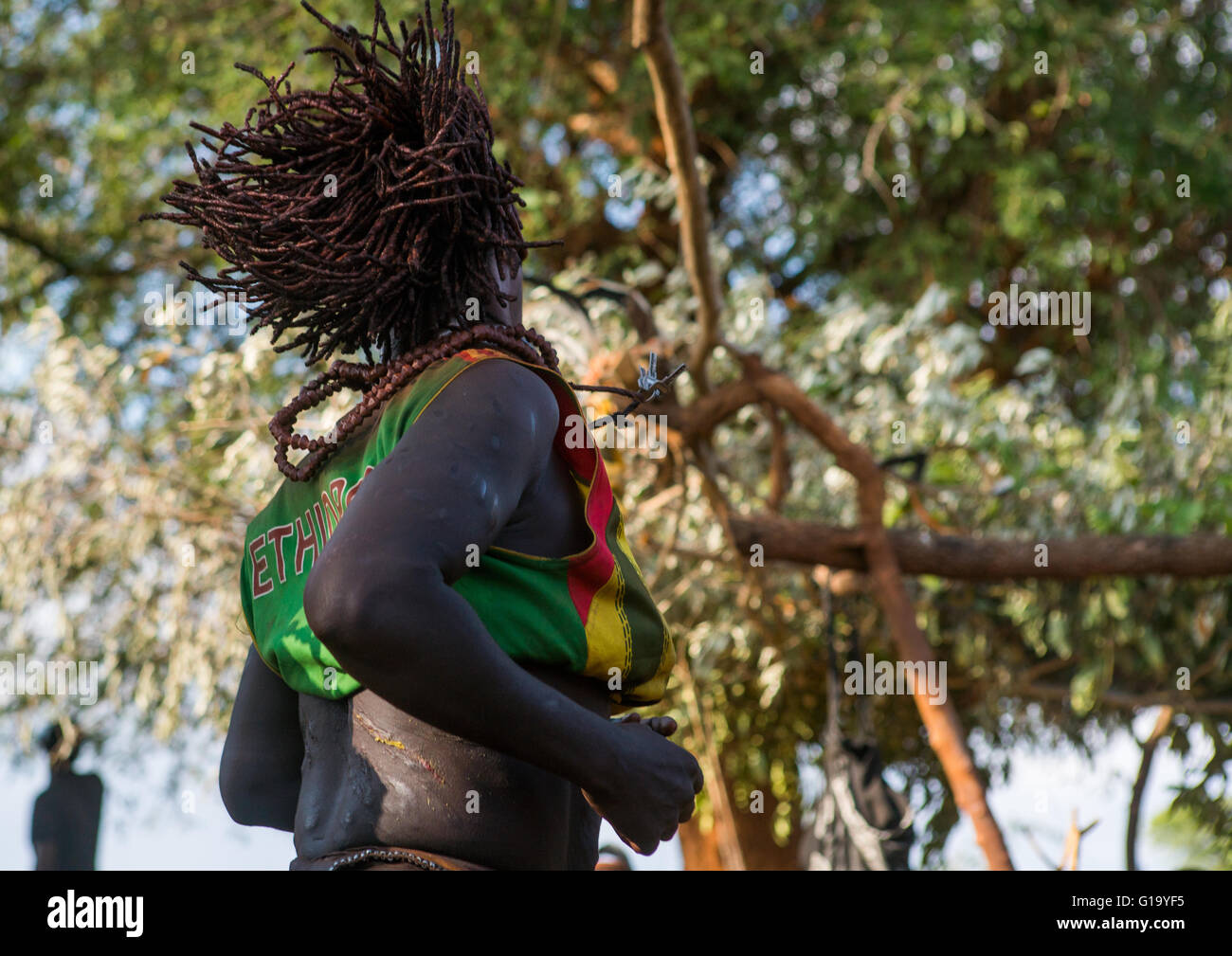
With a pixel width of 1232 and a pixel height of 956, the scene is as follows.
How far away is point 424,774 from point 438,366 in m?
0.45

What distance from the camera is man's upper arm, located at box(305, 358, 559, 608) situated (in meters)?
1.25

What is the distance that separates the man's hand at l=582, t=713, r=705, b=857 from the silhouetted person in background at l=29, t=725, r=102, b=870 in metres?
4.51

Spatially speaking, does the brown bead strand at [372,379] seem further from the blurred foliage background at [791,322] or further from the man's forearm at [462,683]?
the blurred foliage background at [791,322]

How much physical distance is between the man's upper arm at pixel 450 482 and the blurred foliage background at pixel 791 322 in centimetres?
282

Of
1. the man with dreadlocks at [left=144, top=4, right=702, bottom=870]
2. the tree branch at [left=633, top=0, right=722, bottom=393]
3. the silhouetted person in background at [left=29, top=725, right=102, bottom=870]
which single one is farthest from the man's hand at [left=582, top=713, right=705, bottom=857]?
the silhouetted person in background at [left=29, top=725, right=102, bottom=870]

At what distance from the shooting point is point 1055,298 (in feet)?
25.5

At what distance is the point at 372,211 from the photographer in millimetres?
1562

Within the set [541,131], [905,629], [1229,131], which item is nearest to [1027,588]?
[905,629]

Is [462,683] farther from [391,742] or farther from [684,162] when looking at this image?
[684,162]

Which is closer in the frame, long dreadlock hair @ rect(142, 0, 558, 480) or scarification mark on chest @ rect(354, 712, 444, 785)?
scarification mark on chest @ rect(354, 712, 444, 785)

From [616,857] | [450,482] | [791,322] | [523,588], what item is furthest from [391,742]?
[791,322]

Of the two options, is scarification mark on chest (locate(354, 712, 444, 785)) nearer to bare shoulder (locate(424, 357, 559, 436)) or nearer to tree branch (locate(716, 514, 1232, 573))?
bare shoulder (locate(424, 357, 559, 436))

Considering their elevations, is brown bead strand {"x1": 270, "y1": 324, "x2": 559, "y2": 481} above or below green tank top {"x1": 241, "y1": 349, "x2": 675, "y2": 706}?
above
